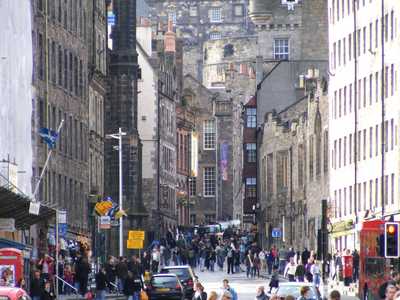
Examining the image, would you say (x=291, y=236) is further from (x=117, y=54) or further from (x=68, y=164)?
(x=68, y=164)

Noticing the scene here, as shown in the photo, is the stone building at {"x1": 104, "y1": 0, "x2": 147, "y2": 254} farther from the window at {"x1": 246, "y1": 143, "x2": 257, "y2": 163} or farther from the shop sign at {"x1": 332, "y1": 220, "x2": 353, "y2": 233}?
the window at {"x1": 246, "y1": 143, "x2": 257, "y2": 163}

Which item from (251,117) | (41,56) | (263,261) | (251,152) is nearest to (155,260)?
(263,261)

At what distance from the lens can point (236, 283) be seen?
97.7 m

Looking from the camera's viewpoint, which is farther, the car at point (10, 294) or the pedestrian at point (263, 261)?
the pedestrian at point (263, 261)

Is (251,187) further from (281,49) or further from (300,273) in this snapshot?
(300,273)

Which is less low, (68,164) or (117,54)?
(117,54)

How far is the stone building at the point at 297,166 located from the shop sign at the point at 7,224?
2456 inches

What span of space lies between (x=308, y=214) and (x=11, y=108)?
60537 millimetres

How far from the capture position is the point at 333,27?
121 m

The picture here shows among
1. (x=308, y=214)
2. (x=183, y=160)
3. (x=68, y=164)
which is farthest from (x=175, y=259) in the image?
(x=183, y=160)

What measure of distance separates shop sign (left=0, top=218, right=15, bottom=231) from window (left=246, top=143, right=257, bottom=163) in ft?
353

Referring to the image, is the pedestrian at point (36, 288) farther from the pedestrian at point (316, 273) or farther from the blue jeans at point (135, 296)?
the pedestrian at point (316, 273)

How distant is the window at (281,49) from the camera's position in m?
179

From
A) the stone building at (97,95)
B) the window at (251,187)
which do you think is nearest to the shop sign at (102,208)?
the stone building at (97,95)
